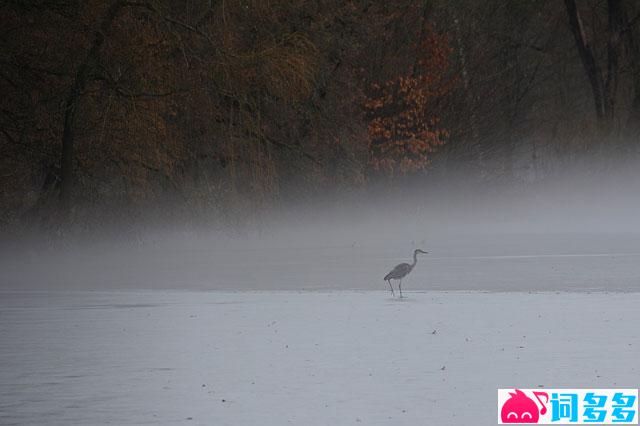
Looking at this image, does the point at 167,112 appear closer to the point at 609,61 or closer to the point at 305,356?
the point at 305,356

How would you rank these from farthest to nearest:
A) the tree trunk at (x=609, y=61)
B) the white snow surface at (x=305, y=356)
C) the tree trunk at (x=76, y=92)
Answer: the tree trunk at (x=609, y=61) < the tree trunk at (x=76, y=92) < the white snow surface at (x=305, y=356)

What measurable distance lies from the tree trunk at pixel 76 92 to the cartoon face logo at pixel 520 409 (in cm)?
1285

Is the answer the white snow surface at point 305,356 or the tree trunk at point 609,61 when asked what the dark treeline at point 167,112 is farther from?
the tree trunk at point 609,61

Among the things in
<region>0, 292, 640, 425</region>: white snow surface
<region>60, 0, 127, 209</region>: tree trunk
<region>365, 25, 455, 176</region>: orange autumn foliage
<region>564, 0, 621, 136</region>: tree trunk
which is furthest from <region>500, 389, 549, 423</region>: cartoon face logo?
<region>564, 0, 621, 136</region>: tree trunk

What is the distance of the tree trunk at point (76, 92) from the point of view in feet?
A: 62.5

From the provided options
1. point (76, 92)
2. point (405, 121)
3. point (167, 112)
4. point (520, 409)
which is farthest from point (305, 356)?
point (405, 121)

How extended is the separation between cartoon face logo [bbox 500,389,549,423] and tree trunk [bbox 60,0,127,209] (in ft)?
42.2

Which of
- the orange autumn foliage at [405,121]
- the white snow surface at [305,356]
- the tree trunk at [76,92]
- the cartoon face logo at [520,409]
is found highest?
the orange autumn foliage at [405,121]

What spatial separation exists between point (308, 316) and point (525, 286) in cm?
392

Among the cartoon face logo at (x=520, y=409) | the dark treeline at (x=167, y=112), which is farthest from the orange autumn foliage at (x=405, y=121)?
the cartoon face logo at (x=520, y=409)

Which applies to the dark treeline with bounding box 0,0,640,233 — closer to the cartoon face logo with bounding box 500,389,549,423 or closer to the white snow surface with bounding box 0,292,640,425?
the white snow surface with bounding box 0,292,640,425

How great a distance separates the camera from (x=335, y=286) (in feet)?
51.1

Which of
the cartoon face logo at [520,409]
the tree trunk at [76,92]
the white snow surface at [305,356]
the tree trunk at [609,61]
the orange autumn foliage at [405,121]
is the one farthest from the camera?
the tree trunk at [609,61]

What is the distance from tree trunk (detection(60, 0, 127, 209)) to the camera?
19062mm
